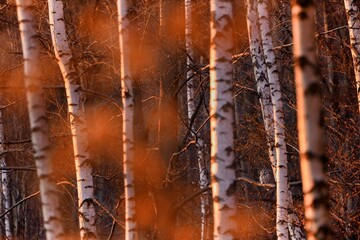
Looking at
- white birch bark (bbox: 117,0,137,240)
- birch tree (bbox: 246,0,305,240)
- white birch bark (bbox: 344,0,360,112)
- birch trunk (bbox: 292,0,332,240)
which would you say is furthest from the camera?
birch tree (bbox: 246,0,305,240)

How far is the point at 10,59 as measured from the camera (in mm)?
21281

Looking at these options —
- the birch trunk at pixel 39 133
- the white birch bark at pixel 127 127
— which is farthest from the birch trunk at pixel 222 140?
the white birch bark at pixel 127 127

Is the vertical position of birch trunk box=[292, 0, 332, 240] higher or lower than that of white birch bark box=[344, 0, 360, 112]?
lower

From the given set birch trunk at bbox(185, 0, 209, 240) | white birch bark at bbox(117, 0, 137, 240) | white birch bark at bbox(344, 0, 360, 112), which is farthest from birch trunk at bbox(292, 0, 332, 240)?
birch trunk at bbox(185, 0, 209, 240)

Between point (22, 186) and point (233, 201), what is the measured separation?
19.2m

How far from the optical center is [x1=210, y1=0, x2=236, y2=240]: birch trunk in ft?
18.4

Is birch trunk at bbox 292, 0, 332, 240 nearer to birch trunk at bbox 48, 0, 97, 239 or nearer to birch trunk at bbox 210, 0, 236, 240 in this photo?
birch trunk at bbox 210, 0, 236, 240

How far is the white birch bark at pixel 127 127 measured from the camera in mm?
7680

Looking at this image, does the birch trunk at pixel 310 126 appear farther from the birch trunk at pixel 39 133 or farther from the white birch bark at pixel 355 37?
the white birch bark at pixel 355 37

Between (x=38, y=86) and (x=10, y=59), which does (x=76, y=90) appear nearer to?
(x=38, y=86)

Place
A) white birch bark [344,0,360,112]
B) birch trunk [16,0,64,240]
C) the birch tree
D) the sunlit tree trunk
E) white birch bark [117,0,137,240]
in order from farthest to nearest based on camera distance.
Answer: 1. the sunlit tree trunk
2. the birch tree
3. white birch bark [344,0,360,112]
4. white birch bark [117,0,137,240]
5. birch trunk [16,0,64,240]

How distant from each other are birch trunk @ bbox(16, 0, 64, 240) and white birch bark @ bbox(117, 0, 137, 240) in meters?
1.65

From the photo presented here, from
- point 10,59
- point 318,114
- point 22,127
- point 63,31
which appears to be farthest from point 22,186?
point 318,114

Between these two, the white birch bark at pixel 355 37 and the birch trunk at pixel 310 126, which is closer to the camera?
the birch trunk at pixel 310 126
